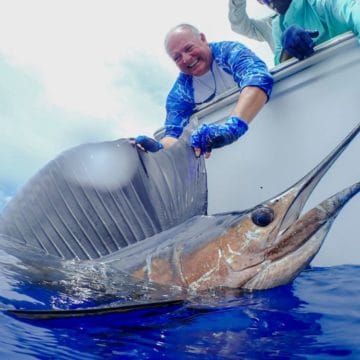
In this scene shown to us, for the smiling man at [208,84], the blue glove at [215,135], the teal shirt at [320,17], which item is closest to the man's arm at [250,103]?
the smiling man at [208,84]

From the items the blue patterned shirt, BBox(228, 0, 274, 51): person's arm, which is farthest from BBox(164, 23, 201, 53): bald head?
BBox(228, 0, 274, 51): person's arm

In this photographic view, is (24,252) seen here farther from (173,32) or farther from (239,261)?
(173,32)

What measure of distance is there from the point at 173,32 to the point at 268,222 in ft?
6.28

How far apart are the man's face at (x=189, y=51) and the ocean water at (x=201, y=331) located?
1952 millimetres

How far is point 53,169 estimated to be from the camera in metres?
2.68

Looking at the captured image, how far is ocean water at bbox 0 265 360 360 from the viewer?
1.17 m

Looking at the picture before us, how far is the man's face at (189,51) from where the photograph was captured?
309cm

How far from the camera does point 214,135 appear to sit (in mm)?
2355

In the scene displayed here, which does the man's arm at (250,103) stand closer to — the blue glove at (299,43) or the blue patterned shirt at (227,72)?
the blue patterned shirt at (227,72)

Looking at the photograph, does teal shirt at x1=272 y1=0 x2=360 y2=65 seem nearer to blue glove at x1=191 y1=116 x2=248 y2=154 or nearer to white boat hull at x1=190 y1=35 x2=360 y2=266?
white boat hull at x1=190 y1=35 x2=360 y2=266

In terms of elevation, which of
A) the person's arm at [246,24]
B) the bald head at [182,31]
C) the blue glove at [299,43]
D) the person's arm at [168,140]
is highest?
the person's arm at [246,24]

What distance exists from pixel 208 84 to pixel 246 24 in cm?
178

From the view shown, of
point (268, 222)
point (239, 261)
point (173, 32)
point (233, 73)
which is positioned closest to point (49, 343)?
point (239, 261)

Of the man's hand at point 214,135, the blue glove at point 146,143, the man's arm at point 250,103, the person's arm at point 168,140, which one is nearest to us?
the man's hand at point 214,135
